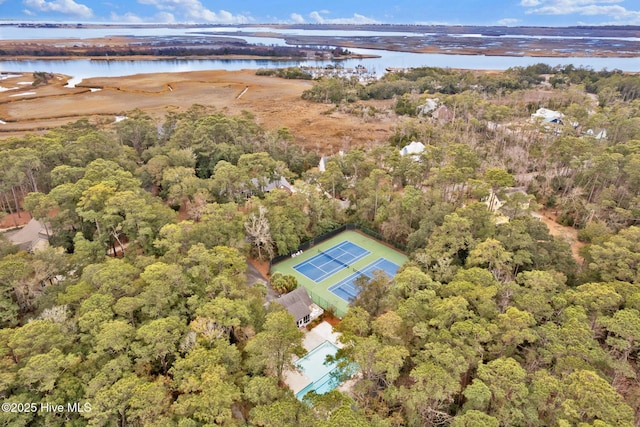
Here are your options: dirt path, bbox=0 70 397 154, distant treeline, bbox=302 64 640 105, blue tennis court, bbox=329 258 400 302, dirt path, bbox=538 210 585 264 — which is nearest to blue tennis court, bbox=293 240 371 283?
blue tennis court, bbox=329 258 400 302

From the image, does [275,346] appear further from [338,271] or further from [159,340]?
[338,271]

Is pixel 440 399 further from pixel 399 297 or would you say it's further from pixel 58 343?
pixel 58 343

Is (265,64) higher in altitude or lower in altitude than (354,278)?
higher

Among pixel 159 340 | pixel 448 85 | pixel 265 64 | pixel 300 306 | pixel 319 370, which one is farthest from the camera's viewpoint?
pixel 265 64

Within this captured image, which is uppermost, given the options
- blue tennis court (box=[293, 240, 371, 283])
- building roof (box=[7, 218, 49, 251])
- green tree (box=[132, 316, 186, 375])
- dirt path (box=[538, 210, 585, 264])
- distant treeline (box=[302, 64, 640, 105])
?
distant treeline (box=[302, 64, 640, 105])

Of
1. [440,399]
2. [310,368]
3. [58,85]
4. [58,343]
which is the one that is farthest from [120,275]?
[58,85]

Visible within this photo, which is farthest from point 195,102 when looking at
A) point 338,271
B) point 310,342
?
point 310,342

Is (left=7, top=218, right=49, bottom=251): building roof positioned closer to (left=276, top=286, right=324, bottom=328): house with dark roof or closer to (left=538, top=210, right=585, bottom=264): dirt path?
(left=276, top=286, right=324, bottom=328): house with dark roof
